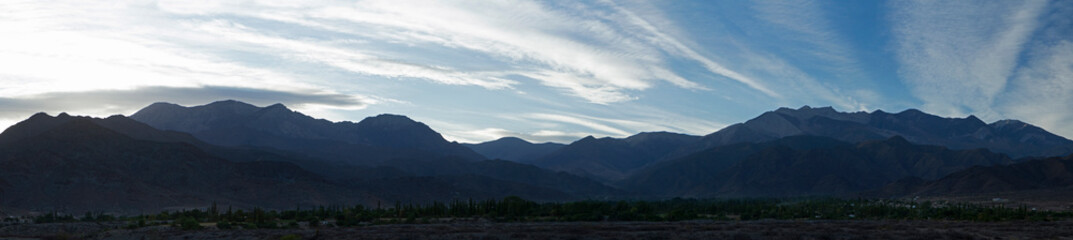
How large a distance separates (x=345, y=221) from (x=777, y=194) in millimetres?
153737

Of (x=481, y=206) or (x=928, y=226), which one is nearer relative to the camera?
(x=928, y=226)

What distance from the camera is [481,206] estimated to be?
64.3m

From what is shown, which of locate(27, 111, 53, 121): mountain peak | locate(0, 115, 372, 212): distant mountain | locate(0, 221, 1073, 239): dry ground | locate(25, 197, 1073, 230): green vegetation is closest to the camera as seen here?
locate(0, 221, 1073, 239): dry ground

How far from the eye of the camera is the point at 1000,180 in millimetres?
146125

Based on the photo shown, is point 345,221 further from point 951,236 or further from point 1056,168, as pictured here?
point 1056,168

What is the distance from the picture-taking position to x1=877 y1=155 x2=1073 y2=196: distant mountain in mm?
142250

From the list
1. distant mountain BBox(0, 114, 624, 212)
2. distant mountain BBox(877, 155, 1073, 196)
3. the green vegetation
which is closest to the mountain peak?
distant mountain BBox(0, 114, 624, 212)

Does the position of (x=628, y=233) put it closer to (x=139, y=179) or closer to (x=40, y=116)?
(x=139, y=179)

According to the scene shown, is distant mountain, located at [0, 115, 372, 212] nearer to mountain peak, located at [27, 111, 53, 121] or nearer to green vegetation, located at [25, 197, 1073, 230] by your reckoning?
mountain peak, located at [27, 111, 53, 121]

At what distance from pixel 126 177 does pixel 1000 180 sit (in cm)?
14292

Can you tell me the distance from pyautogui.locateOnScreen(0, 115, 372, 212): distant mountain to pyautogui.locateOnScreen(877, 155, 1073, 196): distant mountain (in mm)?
103420

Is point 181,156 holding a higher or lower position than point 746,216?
higher

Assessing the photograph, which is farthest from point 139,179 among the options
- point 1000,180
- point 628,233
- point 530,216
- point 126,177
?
point 1000,180

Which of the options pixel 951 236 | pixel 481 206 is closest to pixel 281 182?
pixel 481 206
